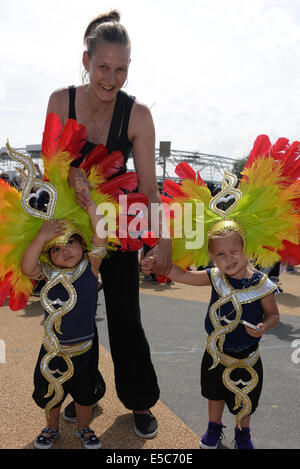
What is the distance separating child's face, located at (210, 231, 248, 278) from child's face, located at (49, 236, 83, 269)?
695mm

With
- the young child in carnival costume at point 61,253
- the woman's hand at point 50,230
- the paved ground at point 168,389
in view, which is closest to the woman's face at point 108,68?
the young child in carnival costume at point 61,253

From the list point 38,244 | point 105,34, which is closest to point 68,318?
point 38,244

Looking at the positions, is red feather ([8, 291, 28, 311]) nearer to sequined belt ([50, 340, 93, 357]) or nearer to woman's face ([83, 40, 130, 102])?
sequined belt ([50, 340, 93, 357])

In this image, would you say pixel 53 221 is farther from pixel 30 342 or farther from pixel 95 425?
pixel 30 342

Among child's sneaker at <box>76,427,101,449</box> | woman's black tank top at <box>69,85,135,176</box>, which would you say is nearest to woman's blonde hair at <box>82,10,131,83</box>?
woman's black tank top at <box>69,85,135,176</box>

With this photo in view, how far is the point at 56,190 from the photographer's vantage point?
2154mm

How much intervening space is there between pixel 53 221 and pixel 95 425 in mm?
1237

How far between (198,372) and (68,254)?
1.71m

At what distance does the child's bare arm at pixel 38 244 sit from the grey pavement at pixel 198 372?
1.33 m

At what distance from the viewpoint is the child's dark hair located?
2.11 meters

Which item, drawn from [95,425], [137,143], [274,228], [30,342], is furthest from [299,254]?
[30,342]

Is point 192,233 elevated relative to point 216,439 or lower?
elevated

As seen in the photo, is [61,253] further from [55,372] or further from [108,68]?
[108,68]
